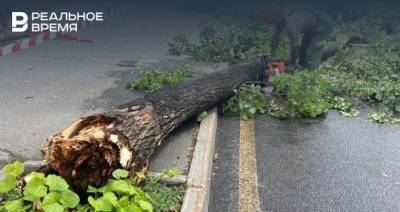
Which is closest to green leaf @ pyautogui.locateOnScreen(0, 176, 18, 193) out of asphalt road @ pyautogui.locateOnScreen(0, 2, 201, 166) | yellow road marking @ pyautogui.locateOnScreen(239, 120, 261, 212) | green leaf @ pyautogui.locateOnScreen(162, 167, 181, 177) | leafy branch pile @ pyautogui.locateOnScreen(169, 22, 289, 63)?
asphalt road @ pyautogui.locateOnScreen(0, 2, 201, 166)

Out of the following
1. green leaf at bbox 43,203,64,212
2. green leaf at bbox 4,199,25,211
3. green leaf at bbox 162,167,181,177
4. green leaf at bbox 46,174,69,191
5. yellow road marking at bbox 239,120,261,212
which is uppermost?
green leaf at bbox 46,174,69,191

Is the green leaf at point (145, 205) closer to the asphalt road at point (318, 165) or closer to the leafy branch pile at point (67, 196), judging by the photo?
the leafy branch pile at point (67, 196)

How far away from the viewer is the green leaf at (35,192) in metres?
3.04

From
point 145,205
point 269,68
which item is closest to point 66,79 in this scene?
point 269,68


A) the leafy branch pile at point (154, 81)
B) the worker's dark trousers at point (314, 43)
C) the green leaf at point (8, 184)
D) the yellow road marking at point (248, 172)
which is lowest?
the yellow road marking at point (248, 172)

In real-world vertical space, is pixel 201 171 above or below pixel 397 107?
below

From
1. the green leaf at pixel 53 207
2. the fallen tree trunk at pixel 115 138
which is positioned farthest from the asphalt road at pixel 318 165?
the green leaf at pixel 53 207

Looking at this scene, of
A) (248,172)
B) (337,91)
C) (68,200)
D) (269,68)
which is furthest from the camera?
(269,68)

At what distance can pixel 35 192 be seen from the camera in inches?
120

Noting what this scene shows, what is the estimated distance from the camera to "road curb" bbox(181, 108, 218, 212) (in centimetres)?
362

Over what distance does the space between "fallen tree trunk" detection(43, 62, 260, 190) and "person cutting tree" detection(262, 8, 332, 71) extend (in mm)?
3262

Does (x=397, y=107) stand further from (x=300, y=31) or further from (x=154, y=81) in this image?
(x=154, y=81)

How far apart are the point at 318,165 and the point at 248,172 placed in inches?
30.7

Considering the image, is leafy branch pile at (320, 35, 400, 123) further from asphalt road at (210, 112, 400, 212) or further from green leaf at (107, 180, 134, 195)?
green leaf at (107, 180, 134, 195)
